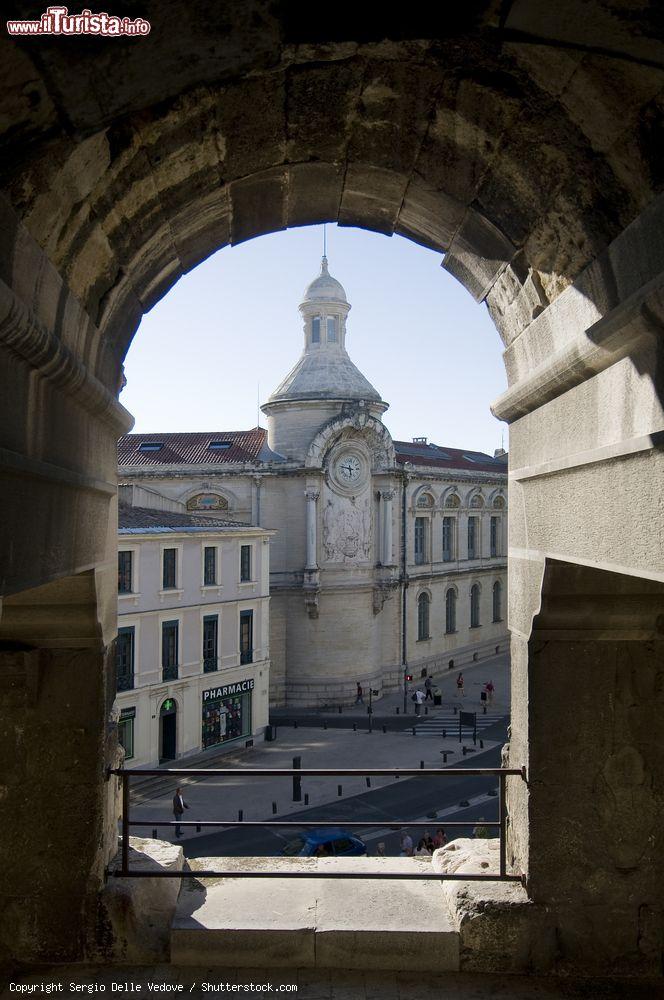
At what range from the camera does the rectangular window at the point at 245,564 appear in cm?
2864

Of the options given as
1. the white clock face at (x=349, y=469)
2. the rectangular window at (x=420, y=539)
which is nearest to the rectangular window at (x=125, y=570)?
the white clock face at (x=349, y=469)

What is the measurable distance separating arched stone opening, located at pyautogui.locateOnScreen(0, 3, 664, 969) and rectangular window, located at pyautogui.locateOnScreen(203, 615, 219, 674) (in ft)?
71.4

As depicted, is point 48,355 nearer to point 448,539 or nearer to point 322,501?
point 322,501

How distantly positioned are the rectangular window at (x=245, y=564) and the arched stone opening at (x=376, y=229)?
23171 millimetres

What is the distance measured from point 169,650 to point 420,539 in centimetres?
1859

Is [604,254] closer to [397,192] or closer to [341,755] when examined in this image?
[397,192]

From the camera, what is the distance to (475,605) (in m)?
46.2

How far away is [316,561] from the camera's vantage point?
114 feet

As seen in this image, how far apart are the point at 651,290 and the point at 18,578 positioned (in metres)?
2.71

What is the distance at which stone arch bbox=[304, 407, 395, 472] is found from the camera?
34.3m

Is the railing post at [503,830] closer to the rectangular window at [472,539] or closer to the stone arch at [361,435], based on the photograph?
the stone arch at [361,435]

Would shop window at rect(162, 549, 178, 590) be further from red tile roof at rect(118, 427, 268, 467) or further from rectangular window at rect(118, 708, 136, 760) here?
red tile roof at rect(118, 427, 268, 467)

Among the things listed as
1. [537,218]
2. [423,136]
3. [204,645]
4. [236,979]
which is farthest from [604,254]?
[204,645]

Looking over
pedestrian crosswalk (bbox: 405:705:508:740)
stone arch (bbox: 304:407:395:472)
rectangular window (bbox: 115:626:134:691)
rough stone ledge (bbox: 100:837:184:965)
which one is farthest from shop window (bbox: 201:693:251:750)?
rough stone ledge (bbox: 100:837:184:965)
